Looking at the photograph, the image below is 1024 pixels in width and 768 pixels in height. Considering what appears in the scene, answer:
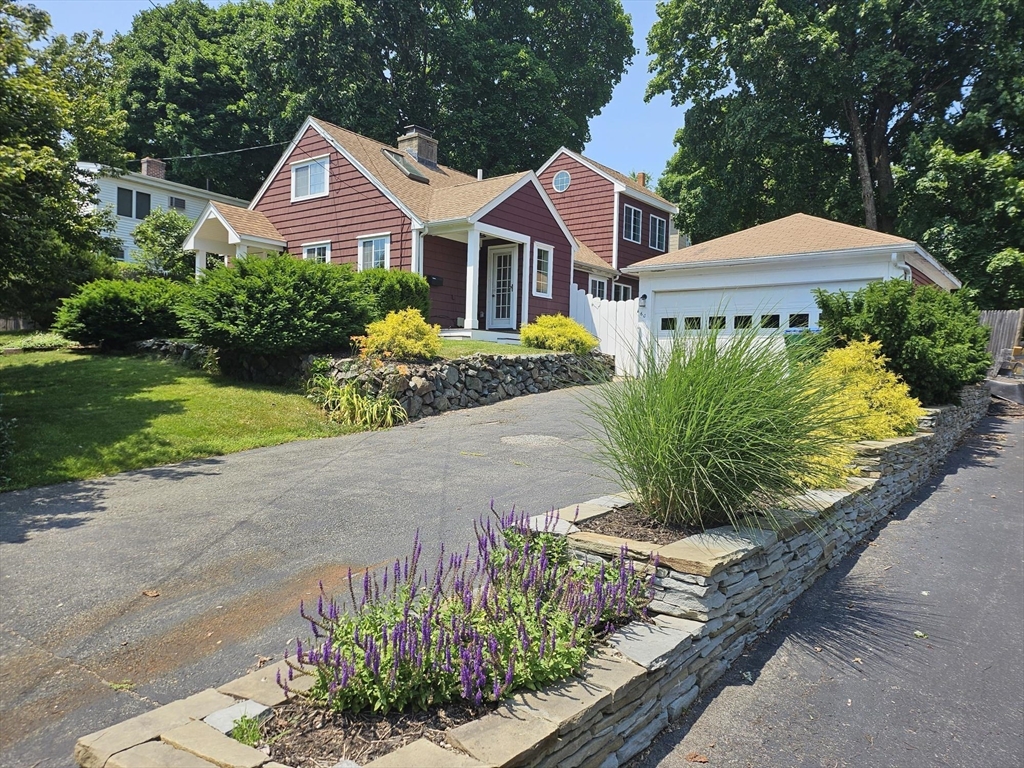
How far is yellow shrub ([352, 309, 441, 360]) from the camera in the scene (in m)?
11.3

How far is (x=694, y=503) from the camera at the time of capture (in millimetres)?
3900

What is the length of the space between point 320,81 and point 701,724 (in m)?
34.6

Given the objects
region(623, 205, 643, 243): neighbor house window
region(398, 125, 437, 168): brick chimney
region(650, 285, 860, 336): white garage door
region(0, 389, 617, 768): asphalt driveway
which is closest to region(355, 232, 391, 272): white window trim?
region(398, 125, 437, 168): brick chimney

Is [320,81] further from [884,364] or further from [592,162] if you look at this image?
[884,364]

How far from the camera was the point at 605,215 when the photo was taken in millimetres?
24844

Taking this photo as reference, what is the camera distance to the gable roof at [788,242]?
15359 millimetres

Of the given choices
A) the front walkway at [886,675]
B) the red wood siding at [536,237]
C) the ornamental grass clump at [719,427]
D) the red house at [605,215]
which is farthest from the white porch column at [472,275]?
the ornamental grass clump at [719,427]

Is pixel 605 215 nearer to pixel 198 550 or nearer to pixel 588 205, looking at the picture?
pixel 588 205

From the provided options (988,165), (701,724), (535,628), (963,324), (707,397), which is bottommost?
(701,724)

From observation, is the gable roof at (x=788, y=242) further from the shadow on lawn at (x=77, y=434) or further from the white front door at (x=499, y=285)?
→ the shadow on lawn at (x=77, y=434)

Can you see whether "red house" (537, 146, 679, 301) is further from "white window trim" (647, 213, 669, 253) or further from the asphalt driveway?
the asphalt driveway

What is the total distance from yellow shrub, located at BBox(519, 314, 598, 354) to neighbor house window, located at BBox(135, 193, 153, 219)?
908 inches

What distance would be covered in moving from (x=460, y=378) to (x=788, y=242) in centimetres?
995

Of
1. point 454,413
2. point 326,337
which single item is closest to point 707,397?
point 454,413
